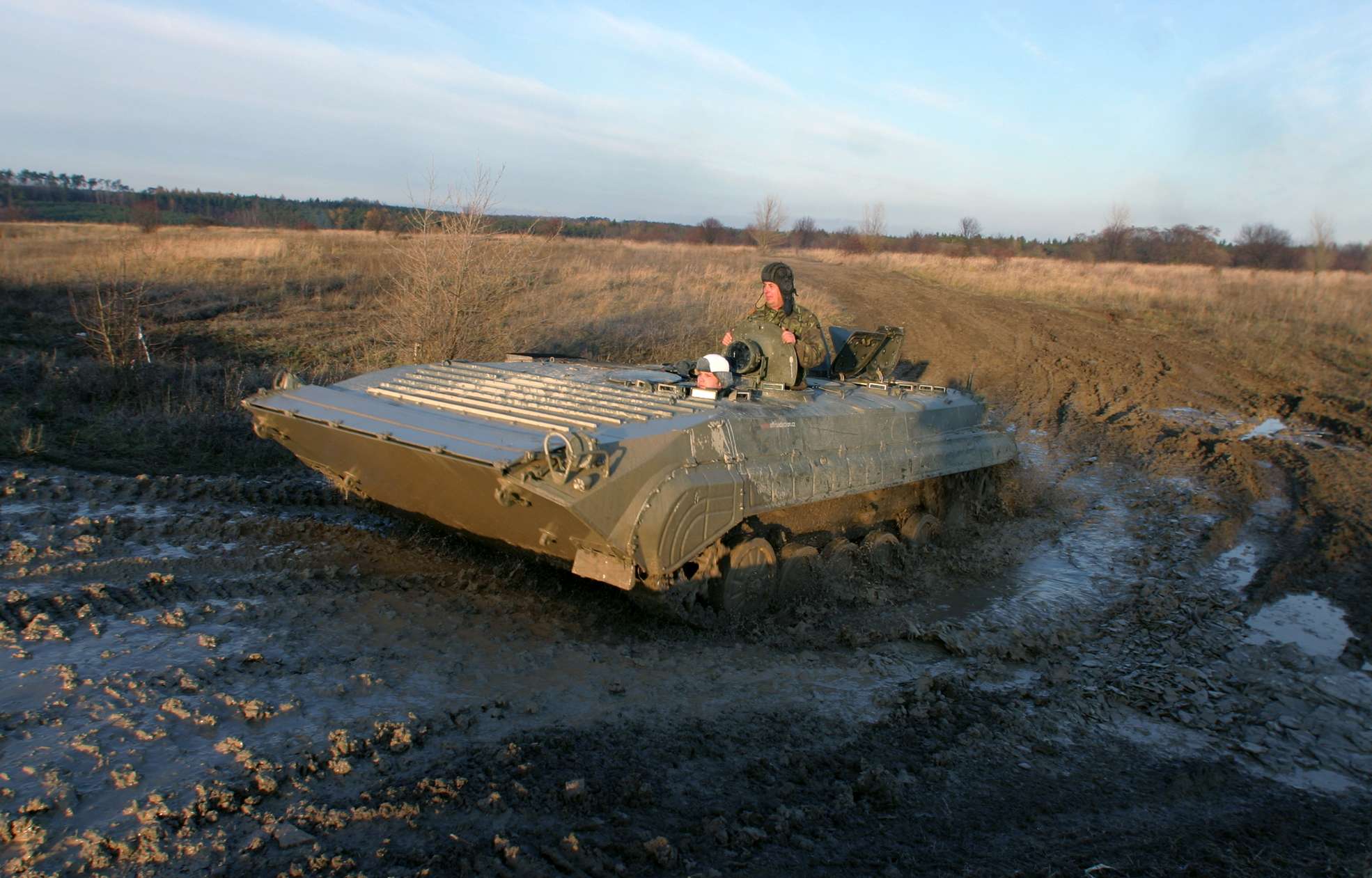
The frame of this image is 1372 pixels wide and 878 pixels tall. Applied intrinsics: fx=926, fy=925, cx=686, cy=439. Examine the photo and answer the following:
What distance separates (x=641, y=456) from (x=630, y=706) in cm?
124

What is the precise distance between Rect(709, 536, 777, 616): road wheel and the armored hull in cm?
3

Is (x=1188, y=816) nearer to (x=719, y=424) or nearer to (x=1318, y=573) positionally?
(x=719, y=424)

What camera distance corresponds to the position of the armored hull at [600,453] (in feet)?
15.0

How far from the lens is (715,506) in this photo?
5121 mm

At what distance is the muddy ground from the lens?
3.18 m

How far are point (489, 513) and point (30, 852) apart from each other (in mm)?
2490

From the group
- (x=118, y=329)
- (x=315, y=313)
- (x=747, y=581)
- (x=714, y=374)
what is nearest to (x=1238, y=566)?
(x=747, y=581)

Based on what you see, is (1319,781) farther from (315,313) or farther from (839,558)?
(315,313)

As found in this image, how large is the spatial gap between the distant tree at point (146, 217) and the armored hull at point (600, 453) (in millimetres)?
23839

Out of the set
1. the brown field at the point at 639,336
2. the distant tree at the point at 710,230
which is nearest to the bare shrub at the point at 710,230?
the distant tree at the point at 710,230

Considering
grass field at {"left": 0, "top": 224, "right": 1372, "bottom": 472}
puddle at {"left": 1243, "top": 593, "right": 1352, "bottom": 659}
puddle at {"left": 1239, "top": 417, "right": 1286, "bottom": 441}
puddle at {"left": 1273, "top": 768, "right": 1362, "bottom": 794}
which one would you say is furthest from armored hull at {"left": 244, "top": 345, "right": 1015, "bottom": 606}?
puddle at {"left": 1239, "top": 417, "right": 1286, "bottom": 441}

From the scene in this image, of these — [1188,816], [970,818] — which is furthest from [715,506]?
[1188,816]

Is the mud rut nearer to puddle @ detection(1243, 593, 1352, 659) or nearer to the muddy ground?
the muddy ground

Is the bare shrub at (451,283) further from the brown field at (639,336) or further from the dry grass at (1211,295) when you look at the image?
the dry grass at (1211,295)
